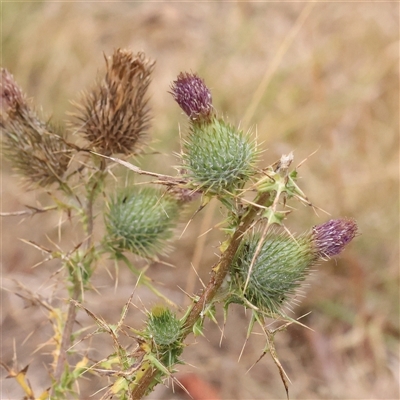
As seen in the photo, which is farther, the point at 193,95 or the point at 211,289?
the point at 193,95

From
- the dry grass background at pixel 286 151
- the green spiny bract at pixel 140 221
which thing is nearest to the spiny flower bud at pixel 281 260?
the green spiny bract at pixel 140 221

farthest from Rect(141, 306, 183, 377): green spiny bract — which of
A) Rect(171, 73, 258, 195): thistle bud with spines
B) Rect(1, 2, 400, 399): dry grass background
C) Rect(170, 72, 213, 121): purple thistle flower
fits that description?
Rect(1, 2, 400, 399): dry grass background

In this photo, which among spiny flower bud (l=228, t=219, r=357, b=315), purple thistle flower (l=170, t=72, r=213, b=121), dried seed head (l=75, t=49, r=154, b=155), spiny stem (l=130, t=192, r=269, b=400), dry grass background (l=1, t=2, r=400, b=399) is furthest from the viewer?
dry grass background (l=1, t=2, r=400, b=399)

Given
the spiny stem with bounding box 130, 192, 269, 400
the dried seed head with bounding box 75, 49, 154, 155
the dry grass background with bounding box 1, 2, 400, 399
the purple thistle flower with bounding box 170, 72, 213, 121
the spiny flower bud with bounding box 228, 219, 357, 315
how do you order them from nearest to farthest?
1. the spiny stem with bounding box 130, 192, 269, 400
2. the spiny flower bud with bounding box 228, 219, 357, 315
3. the purple thistle flower with bounding box 170, 72, 213, 121
4. the dried seed head with bounding box 75, 49, 154, 155
5. the dry grass background with bounding box 1, 2, 400, 399

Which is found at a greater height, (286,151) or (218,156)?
(286,151)

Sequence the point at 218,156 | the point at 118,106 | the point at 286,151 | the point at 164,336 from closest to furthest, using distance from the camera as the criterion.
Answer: the point at 164,336
the point at 218,156
the point at 118,106
the point at 286,151

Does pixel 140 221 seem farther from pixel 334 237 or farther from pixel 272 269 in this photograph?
pixel 334 237

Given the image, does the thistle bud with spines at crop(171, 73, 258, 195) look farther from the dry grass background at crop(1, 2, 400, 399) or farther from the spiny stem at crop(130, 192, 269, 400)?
the dry grass background at crop(1, 2, 400, 399)

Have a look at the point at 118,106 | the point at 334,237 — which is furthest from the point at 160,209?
the point at 334,237
